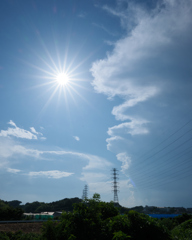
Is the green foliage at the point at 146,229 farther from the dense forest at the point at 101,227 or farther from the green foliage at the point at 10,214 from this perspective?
the green foliage at the point at 10,214

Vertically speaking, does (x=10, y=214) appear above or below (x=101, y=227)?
above

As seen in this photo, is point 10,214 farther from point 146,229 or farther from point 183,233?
point 146,229

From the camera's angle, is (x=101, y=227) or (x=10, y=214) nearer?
(x=101, y=227)

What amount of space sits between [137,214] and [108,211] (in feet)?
6.76

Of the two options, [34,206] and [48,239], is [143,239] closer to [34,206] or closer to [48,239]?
[48,239]

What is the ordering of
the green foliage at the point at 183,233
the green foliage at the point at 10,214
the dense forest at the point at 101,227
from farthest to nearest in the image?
the green foliage at the point at 10,214 → the green foliage at the point at 183,233 → the dense forest at the point at 101,227

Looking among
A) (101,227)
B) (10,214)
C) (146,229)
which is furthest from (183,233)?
(10,214)

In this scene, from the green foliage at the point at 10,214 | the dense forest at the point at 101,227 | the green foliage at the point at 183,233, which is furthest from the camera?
the green foliage at the point at 10,214

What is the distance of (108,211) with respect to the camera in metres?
9.49

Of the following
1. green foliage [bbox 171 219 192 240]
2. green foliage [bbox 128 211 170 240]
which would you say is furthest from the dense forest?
green foliage [bbox 171 219 192 240]

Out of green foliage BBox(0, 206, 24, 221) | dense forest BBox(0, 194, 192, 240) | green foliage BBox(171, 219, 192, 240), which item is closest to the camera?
dense forest BBox(0, 194, 192, 240)

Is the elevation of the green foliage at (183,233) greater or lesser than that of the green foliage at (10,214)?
lesser

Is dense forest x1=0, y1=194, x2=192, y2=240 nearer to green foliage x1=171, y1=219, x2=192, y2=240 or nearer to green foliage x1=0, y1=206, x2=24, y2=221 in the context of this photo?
green foliage x1=171, y1=219, x2=192, y2=240

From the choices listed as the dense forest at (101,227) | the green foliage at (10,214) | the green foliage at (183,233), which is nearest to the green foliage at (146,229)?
the dense forest at (101,227)
